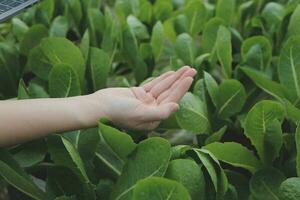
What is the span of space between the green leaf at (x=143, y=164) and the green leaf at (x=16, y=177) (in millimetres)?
96

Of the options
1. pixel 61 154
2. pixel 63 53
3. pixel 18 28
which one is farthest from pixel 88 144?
pixel 18 28

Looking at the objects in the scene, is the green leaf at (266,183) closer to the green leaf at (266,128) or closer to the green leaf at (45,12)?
the green leaf at (266,128)

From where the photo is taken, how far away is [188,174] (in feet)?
1.82

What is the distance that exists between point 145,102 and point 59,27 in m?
0.31

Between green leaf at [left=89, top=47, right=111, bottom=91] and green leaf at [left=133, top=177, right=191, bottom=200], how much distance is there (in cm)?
32

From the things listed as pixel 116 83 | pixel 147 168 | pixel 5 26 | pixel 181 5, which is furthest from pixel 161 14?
pixel 147 168

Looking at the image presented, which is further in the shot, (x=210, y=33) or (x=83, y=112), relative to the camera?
(x=210, y=33)

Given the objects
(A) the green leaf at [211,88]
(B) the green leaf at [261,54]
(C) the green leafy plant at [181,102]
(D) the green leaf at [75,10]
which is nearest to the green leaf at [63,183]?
(C) the green leafy plant at [181,102]

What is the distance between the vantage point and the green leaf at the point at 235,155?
621 mm

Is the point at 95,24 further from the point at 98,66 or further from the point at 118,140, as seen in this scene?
the point at 118,140

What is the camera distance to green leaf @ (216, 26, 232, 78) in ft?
2.58

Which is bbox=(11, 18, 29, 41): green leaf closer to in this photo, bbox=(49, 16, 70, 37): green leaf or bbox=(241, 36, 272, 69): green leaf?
bbox=(49, 16, 70, 37): green leaf

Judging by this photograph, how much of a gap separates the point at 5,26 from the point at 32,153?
1.32 feet

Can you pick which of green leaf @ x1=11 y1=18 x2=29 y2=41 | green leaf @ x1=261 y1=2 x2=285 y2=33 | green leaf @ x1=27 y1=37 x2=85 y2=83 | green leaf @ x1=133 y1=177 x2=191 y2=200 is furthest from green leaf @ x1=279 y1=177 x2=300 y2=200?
green leaf @ x1=11 y1=18 x2=29 y2=41
